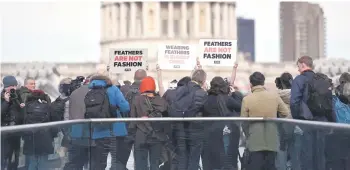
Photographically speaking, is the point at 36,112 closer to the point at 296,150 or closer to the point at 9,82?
the point at 9,82

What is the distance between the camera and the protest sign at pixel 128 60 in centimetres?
2405

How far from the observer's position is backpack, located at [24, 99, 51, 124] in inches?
649

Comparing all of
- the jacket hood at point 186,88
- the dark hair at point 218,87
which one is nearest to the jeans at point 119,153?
the jacket hood at point 186,88

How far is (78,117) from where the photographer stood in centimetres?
1680

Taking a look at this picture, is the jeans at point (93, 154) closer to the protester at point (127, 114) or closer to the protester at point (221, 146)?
the protester at point (127, 114)

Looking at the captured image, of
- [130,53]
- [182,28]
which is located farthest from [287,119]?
[182,28]

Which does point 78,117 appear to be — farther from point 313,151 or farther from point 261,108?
point 313,151

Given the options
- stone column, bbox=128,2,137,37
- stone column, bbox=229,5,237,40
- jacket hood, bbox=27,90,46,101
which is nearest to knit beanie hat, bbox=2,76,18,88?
jacket hood, bbox=27,90,46,101

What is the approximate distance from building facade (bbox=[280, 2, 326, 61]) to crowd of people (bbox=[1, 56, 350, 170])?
114 metres

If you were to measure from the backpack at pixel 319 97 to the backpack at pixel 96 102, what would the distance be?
3.09 meters

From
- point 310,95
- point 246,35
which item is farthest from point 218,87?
point 246,35

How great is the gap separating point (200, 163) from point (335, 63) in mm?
82196

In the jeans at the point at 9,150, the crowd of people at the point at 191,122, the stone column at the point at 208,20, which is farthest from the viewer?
the stone column at the point at 208,20

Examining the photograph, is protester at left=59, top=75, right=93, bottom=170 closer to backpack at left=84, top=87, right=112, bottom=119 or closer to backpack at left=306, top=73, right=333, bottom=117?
backpack at left=84, top=87, right=112, bottom=119
